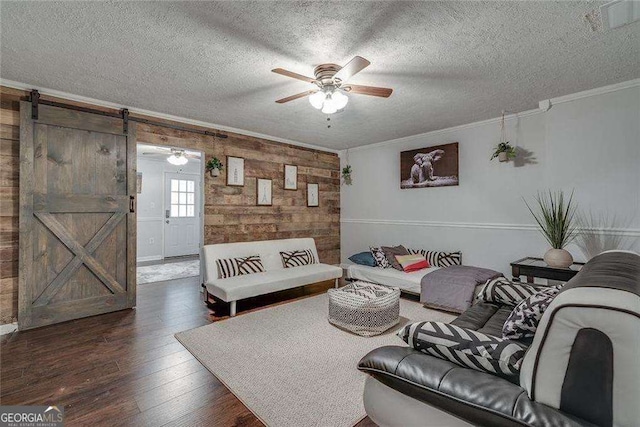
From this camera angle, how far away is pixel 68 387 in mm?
2162

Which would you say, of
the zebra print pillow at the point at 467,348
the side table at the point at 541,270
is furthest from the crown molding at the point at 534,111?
the zebra print pillow at the point at 467,348

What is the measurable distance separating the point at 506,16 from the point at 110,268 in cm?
464

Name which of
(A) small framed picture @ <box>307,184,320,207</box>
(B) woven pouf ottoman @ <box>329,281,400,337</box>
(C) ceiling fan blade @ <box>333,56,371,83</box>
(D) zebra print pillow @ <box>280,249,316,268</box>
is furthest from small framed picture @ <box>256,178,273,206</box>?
(C) ceiling fan blade @ <box>333,56,371,83</box>

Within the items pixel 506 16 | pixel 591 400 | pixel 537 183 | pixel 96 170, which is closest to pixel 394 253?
pixel 537 183

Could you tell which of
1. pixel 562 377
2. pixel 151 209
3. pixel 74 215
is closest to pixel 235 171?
pixel 74 215

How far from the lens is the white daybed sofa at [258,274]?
12.0ft

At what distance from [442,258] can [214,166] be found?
380 centimetres

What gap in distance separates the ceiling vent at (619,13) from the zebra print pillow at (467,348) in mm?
2229

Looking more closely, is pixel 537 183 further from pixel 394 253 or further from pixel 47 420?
pixel 47 420

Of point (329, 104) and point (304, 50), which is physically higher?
point (304, 50)

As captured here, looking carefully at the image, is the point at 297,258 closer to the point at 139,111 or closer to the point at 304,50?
the point at 139,111

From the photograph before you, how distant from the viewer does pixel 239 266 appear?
421 centimetres

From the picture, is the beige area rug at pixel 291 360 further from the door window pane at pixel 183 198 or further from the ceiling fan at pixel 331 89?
the door window pane at pixel 183 198

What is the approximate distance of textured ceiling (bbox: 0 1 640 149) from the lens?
6.51ft
